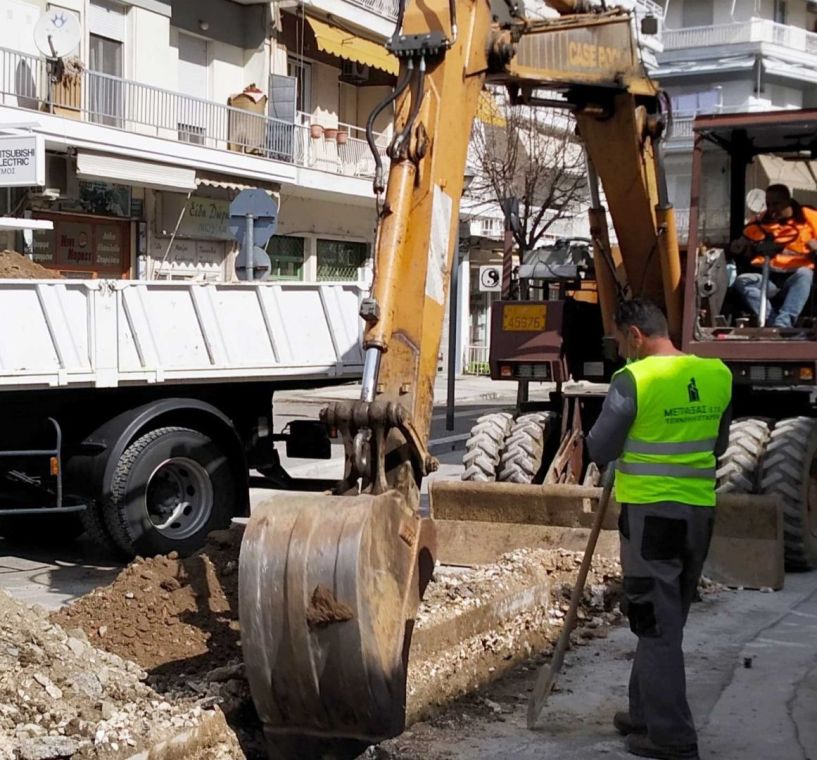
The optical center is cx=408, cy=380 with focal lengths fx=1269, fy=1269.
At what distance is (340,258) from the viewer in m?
28.1

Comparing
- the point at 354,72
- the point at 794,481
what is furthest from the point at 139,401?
the point at 354,72

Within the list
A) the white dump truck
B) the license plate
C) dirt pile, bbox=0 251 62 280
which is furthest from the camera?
the license plate

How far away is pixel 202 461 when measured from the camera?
9.37m

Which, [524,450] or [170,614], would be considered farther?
[524,450]

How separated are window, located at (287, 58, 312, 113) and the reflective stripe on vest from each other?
21461 mm

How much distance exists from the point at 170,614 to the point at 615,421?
2662 millimetres

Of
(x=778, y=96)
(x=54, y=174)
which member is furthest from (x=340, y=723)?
(x=778, y=96)

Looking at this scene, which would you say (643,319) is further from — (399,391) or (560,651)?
(560,651)

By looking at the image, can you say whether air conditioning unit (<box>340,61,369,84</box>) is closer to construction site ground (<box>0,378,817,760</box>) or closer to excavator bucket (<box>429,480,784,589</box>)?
excavator bucket (<box>429,480,784,589</box>)

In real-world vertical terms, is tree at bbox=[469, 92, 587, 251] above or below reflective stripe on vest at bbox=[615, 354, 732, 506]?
above

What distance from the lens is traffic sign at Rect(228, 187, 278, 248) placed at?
46.1 ft

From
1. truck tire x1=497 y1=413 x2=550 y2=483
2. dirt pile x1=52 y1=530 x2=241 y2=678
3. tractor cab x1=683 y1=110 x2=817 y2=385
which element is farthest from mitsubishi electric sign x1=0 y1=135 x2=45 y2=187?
tractor cab x1=683 y1=110 x2=817 y2=385

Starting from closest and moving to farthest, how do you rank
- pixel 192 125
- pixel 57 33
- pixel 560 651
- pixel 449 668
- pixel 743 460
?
pixel 560 651 → pixel 449 668 → pixel 743 460 → pixel 57 33 → pixel 192 125

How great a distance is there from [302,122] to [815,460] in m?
17.9
